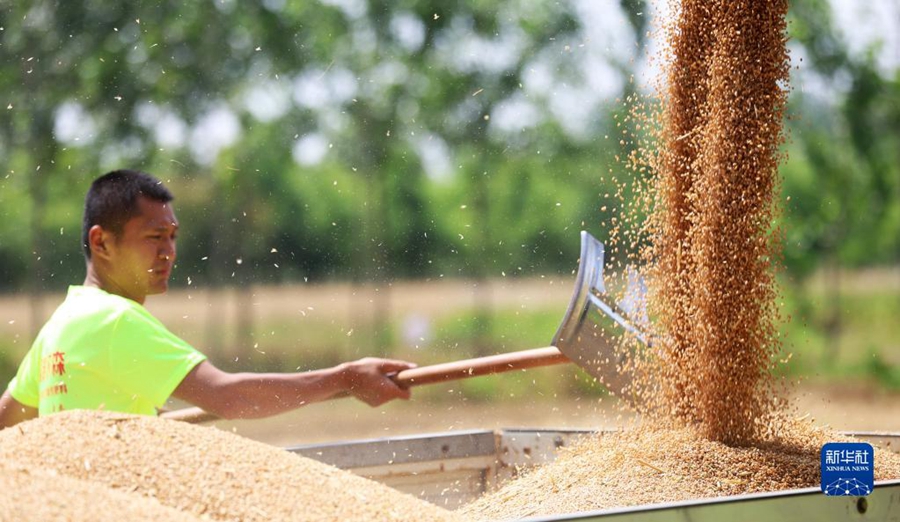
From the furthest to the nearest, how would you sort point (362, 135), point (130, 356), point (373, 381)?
point (362, 135) < point (373, 381) < point (130, 356)

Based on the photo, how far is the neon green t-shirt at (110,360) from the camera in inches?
90.6

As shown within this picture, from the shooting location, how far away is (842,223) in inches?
406

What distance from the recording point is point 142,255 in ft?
8.39

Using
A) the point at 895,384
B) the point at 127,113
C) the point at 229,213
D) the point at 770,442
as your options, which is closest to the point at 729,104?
the point at 770,442

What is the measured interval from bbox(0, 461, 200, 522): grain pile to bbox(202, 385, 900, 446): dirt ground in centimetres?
781

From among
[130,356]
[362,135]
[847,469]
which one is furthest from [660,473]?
[362,135]

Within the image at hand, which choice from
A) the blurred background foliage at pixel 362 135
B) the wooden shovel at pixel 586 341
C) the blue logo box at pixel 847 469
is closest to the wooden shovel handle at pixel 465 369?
the wooden shovel at pixel 586 341

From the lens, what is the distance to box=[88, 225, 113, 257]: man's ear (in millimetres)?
2570

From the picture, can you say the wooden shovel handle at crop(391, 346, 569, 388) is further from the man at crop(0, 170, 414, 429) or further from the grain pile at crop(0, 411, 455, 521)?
the grain pile at crop(0, 411, 455, 521)

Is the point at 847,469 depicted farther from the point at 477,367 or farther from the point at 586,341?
the point at 477,367

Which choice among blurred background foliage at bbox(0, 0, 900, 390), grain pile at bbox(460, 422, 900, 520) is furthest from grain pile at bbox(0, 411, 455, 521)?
blurred background foliage at bbox(0, 0, 900, 390)

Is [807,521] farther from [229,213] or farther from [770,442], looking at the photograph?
[229,213]

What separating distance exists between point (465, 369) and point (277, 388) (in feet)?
1.83

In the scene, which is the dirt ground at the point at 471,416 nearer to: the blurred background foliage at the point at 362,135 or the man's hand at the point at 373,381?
the blurred background foliage at the point at 362,135
